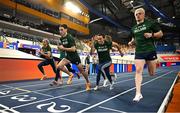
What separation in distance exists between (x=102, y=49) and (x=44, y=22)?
23.8m

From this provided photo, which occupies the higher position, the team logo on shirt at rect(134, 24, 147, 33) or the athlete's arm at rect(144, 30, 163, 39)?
the team logo on shirt at rect(134, 24, 147, 33)

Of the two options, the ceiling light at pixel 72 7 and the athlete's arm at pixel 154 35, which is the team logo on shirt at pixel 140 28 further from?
the ceiling light at pixel 72 7

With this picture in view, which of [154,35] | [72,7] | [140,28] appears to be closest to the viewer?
[154,35]

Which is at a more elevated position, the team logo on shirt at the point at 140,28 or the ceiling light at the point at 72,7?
the ceiling light at the point at 72,7

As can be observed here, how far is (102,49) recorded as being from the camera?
6348mm

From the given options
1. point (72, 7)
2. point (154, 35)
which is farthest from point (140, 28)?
point (72, 7)

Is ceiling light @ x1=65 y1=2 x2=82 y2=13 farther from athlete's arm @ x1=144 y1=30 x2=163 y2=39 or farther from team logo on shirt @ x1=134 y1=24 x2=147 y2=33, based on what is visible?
athlete's arm @ x1=144 y1=30 x2=163 y2=39

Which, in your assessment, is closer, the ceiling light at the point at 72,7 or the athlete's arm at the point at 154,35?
the athlete's arm at the point at 154,35

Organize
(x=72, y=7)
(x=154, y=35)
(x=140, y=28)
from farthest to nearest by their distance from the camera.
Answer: (x=72, y=7)
(x=140, y=28)
(x=154, y=35)

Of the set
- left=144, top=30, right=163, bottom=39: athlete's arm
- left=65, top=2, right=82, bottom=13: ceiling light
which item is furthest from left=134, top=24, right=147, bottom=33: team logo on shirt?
left=65, top=2, right=82, bottom=13: ceiling light

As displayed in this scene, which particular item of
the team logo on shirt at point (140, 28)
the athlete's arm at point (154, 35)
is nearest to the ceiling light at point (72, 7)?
the team logo on shirt at point (140, 28)

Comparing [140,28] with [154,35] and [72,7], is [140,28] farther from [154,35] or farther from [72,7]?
[72,7]

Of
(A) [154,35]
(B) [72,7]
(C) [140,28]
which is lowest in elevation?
(A) [154,35]

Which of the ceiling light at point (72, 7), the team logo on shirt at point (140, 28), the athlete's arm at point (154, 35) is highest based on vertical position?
the ceiling light at point (72, 7)
